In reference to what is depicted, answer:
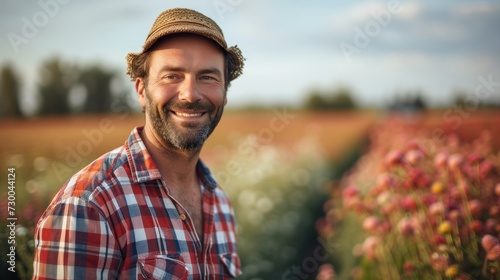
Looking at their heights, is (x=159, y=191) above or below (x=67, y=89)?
below

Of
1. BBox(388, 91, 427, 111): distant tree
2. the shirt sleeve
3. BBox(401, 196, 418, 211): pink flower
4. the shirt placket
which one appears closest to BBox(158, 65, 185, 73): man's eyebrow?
the shirt placket

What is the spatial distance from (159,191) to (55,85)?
2082 mm

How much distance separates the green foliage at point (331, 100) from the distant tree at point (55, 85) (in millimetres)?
2476

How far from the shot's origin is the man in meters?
1.44

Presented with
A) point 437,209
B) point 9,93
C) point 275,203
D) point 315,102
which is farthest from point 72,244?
point 315,102

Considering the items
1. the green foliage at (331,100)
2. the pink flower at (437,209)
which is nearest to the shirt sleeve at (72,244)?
the pink flower at (437,209)

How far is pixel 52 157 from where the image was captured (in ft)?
10.6

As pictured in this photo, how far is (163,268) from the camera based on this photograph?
5.22 feet

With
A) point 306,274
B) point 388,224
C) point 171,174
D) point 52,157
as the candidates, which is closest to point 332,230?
point 306,274

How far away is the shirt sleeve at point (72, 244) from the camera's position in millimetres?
1417

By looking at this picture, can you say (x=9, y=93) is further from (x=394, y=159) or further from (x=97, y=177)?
(x=394, y=159)

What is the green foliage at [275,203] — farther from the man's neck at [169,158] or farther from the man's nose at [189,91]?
the man's nose at [189,91]

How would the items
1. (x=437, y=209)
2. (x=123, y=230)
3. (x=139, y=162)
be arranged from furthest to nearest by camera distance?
(x=437, y=209)
(x=139, y=162)
(x=123, y=230)

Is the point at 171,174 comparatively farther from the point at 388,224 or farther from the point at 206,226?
the point at 388,224
